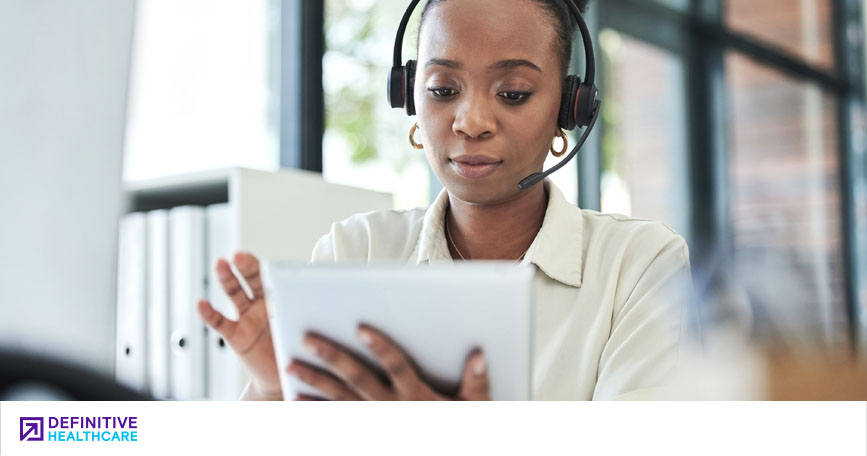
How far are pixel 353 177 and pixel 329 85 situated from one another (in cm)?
20

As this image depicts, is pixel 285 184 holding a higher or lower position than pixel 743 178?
lower

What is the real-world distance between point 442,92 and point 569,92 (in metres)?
0.14

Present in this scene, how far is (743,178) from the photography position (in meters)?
2.57

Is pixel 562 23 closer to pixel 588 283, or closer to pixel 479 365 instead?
pixel 588 283

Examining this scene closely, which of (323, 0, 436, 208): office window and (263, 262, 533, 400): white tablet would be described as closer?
(263, 262, 533, 400): white tablet

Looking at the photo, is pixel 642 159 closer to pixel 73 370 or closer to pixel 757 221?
pixel 757 221

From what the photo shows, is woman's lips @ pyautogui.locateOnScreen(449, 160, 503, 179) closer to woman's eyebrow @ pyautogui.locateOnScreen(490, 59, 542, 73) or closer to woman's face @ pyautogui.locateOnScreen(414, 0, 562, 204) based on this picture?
woman's face @ pyautogui.locateOnScreen(414, 0, 562, 204)

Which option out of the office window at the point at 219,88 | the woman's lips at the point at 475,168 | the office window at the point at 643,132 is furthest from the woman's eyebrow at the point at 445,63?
the office window at the point at 219,88

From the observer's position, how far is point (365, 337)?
0.67m

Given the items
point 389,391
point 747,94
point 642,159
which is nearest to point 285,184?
point 389,391

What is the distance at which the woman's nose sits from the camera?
86 cm
